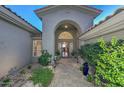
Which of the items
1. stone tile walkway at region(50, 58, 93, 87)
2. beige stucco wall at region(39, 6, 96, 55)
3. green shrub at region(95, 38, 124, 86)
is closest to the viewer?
green shrub at region(95, 38, 124, 86)

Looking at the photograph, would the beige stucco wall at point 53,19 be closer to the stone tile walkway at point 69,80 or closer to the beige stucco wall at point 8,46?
the beige stucco wall at point 8,46

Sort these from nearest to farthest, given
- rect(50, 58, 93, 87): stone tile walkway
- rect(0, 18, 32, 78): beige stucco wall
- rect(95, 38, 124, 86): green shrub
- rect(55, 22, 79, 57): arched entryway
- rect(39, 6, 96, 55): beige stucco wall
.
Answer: rect(95, 38, 124, 86): green shrub
rect(50, 58, 93, 87): stone tile walkway
rect(0, 18, 32, 78): beige stucco wall
rect(39, 6, 96, 55): beige stucco wall
rect(55, 22, 79, 57): arched entryway

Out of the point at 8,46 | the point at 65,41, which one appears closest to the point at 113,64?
the point at 8,46

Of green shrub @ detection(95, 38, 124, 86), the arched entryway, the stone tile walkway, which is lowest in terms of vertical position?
the stone tile walkway

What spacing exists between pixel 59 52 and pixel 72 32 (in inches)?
152

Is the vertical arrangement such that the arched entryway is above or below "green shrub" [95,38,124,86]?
above

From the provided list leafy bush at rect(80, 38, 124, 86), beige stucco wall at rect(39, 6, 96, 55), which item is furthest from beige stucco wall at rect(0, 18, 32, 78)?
leafy bush at rect(80, 38, 124, 86)

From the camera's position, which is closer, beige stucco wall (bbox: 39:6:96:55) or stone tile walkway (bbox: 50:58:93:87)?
stone tile walkway (bbox: 50:58:93:87)

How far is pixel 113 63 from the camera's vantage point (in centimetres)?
420

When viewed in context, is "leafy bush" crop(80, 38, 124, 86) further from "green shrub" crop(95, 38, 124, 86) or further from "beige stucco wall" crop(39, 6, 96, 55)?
"beige stucco wall" crop(39, 6, 96, 55)

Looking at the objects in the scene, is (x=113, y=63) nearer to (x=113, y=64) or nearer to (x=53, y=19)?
(x=113, y=64)

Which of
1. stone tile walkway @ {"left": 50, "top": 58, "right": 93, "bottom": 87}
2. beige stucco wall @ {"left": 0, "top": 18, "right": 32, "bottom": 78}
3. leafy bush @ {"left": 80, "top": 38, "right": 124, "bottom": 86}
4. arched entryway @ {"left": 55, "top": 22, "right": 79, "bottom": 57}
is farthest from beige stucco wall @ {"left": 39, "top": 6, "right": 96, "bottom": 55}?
leafy bush @ {"left": 80, "top": 38, "right": 124, "bottom": 86}
